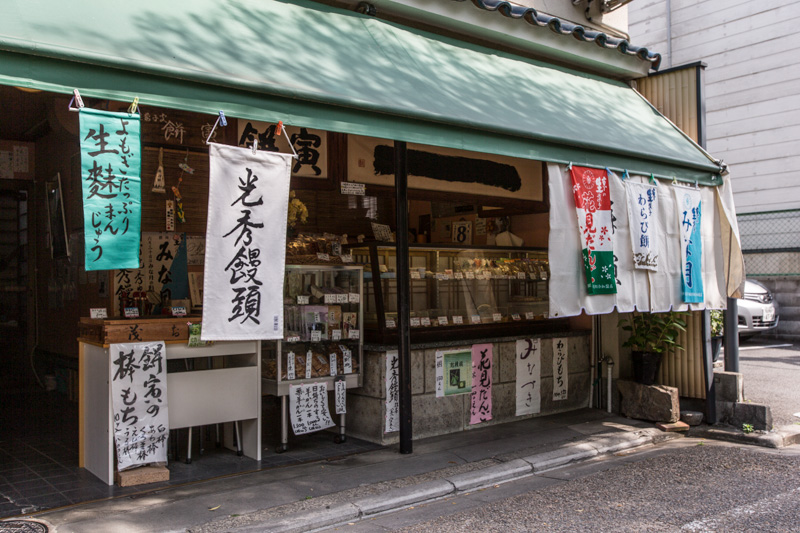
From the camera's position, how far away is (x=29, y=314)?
12.2 meters

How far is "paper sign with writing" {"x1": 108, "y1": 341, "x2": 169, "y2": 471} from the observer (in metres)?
6.37

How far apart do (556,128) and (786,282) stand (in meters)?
16.2

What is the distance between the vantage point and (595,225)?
26.5 feet

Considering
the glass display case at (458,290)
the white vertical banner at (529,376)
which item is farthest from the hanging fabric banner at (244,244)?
the white vertical banner at (529,376)

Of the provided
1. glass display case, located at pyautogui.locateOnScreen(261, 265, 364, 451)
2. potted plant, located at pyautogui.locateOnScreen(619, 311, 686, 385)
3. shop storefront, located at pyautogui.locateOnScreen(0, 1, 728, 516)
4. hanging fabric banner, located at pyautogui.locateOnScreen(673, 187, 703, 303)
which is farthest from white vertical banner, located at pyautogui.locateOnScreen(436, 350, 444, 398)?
hanging fabric banner, located at pyautogui.locateOnScreen(673, 187, 703, 303)

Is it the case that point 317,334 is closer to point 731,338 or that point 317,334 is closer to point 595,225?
point 595,225

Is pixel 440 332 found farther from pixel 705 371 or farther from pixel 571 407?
pixel 705 371

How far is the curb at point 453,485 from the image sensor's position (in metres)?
5.56

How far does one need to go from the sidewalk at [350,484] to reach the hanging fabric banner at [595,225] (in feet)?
6.79

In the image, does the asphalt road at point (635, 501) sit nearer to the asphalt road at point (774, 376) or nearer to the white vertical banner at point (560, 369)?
the white vertical banner at point (560, 369)

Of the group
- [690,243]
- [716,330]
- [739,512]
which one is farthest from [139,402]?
[716,330]

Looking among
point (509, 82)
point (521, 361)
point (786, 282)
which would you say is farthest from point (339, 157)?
point (786, 282)

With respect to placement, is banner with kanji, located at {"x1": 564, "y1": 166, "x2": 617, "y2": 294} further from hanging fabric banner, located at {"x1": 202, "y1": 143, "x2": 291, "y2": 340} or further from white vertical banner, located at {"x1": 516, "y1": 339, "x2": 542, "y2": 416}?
hanging fabric banner, located at {"x1": 202, "y1": 143, "x2": 291, "y2": 340}

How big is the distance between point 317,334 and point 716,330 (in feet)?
20.6
